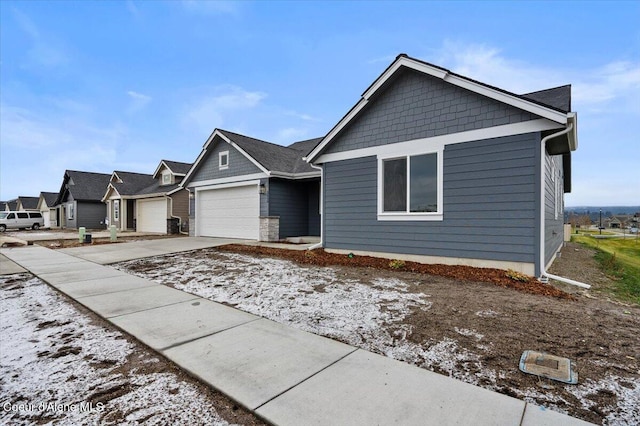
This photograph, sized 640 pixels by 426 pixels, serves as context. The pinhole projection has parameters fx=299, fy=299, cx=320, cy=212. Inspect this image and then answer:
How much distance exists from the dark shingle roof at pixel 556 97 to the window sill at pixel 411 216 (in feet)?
11.2

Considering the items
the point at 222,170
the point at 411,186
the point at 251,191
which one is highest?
the point at 222,170

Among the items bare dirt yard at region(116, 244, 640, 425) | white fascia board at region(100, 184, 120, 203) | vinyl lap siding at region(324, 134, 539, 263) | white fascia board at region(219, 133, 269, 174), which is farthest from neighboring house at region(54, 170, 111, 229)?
vinyl lap siding at region(324, 134, 539, 263)

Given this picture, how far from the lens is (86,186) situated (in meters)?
28.9

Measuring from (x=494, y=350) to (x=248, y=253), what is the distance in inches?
331

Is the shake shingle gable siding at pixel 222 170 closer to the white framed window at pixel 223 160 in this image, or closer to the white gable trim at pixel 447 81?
the white framed window at pixel 223 160

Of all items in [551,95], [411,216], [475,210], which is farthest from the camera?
[551,95]

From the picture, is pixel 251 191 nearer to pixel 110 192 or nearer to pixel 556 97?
pixel 556 97

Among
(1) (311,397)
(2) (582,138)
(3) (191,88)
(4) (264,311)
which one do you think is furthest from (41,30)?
(2) (582,138)

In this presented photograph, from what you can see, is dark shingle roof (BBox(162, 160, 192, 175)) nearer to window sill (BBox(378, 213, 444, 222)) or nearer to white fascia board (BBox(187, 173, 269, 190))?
white fascia board (BBox(187, 173, 269, 190))

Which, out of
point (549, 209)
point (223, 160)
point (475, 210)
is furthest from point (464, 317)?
point (223, 160)

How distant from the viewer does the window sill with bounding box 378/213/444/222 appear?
747 centimetres

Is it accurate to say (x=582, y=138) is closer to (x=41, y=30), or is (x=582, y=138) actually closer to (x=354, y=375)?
(x=354, y=375)

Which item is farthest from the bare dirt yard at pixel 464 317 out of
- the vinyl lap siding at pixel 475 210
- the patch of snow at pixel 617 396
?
the vinyl lap siding at pixel 475 210

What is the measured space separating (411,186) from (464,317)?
4491 millimetres
